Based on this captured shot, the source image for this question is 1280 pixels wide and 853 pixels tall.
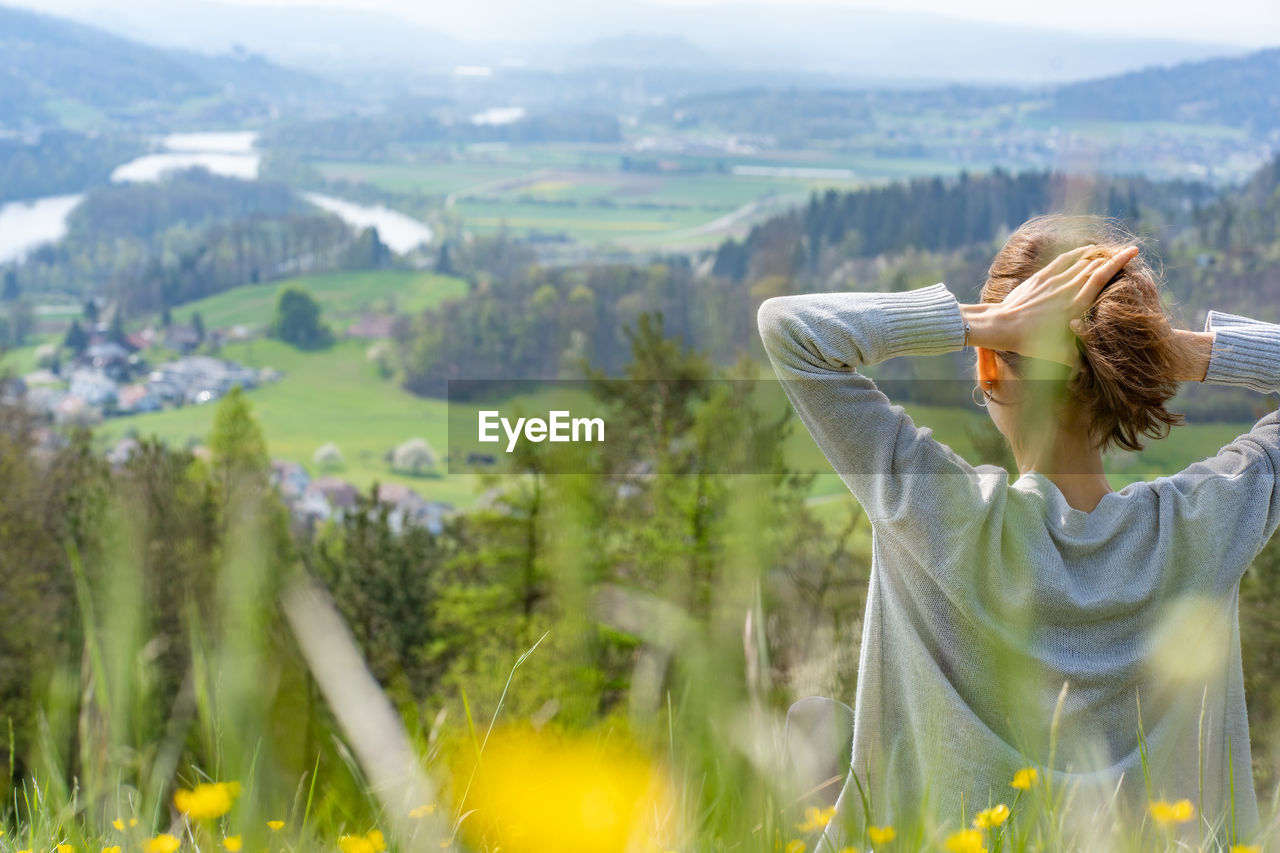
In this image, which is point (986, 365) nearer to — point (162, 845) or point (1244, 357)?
point (1244, 357)

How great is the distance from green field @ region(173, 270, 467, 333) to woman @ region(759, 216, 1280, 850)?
4607 cm

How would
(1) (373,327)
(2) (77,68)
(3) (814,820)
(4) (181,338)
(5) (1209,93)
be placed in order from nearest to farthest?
1. (3) (814,820)
2. (5) (1209,93)
3. (4) (181,338)
4. (1) (373,327)
5. (2) (77,68)

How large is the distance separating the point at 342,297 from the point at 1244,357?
51.2 meters

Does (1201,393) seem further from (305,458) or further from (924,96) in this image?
(924,96)

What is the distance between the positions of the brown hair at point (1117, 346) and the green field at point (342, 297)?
4598 centimetres

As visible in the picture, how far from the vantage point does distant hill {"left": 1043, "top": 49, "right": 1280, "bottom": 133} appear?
141 ft

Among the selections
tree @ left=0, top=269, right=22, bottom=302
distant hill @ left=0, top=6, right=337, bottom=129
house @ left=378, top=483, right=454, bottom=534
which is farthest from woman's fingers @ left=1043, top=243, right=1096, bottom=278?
distant hill @ left=0, top=6, right=337, bottom=129

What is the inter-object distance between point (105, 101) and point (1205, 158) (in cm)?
6173

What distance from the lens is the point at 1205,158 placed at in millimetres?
41219

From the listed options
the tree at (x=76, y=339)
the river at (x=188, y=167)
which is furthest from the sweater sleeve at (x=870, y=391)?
the river at (x=188, y=167)

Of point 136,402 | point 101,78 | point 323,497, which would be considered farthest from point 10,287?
point 323,497

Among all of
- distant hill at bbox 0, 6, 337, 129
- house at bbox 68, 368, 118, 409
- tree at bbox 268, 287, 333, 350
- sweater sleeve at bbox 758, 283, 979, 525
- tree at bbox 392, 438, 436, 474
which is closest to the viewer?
sweater sleeve at bbox 758, 283, 979, 525

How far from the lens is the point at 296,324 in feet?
152

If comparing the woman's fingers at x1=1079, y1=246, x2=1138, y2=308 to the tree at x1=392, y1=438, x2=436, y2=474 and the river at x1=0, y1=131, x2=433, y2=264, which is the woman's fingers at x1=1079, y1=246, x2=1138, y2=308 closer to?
the tree at x1=392, y1=438, x2=436, y2=474
